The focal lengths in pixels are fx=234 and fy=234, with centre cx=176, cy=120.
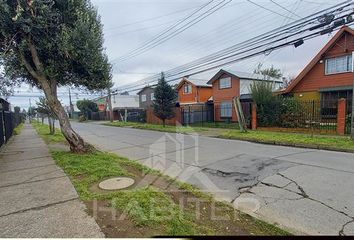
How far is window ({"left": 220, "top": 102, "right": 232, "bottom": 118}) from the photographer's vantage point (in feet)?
83.1

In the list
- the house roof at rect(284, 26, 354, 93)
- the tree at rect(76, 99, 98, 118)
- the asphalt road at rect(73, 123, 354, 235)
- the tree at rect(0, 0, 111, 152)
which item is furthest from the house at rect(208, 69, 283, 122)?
the tree at rect(76, 99, 98, 118)

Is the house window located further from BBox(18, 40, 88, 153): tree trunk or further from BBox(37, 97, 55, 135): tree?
BBox(37, 97, 55, 135): tree

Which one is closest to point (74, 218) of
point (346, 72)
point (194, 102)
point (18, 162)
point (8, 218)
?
point (8, 218)

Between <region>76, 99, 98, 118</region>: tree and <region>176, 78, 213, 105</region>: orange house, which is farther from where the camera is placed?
<region>76, 99, 98, 118</region>: tree

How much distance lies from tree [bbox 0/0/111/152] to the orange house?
21696mm

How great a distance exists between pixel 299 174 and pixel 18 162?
8.42 metres

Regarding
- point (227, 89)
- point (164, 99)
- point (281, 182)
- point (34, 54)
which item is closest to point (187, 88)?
point (227, 89)

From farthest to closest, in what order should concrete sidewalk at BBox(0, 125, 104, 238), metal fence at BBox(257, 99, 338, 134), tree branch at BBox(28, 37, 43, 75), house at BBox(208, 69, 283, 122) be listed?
house at BBox(208, 69, 283, 122)
metal fence at BBox(257, 99, 338, 134)
tree branch at BBox(28, 37, 43, 75)
concrete sidewalk at BBox(0, 125, 104, 238)

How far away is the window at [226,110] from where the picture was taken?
2533 centimetres

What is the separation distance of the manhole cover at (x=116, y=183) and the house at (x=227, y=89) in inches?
795

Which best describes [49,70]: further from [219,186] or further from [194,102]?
[194,102]

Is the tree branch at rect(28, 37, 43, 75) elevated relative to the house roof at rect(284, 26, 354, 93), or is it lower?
lower

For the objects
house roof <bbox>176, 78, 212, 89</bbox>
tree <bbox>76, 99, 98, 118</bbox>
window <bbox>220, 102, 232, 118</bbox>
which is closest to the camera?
window <bbox>220, 102, 232, 118</bbox>

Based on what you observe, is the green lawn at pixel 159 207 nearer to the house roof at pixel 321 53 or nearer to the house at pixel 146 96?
the house roof at pixel 321 53
